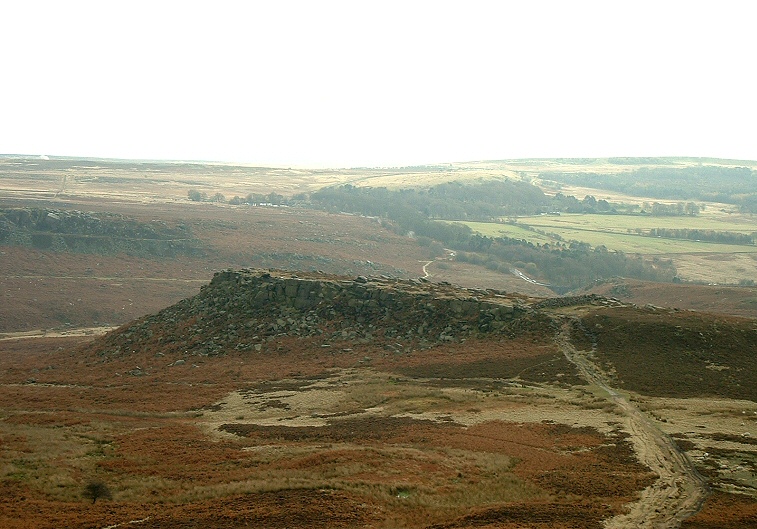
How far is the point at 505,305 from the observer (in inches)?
2239

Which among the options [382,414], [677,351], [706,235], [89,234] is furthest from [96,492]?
[706,235]

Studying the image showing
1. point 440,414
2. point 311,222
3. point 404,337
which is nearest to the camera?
point 440,414

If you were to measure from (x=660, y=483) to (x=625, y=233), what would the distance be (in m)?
163

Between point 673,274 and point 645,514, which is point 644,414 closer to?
point 645,514

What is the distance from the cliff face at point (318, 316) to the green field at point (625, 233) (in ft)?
356

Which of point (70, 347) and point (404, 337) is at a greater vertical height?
point (404, 337)

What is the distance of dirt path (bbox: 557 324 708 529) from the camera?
901 inches

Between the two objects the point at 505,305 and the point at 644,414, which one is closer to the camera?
the point at 644,414

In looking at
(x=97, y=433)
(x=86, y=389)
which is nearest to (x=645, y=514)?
(x=97, y=433)

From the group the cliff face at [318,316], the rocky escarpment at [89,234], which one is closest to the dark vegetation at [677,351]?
the cliff face at [318,316]

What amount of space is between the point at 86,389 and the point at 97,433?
46.4 feet

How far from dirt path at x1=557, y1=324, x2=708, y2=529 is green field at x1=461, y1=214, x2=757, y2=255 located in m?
127

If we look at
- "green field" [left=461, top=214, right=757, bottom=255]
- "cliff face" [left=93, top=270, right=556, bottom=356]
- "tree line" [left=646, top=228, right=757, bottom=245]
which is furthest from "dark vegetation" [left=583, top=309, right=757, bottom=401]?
"tree line" [left=646, top=228, right=757, bottom=245]

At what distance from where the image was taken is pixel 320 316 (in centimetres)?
5950
